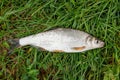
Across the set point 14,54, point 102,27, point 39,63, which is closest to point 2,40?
point 14,54

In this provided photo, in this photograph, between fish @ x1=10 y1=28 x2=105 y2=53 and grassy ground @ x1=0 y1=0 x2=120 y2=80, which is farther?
grassy ground @ x1=0 y1=0 x2=120 y2=80

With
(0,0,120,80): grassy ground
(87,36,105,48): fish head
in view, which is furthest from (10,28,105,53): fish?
(0,0,120,80): grassy ground

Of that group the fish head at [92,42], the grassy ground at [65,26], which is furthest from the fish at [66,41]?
the grassy ground at [65,26]

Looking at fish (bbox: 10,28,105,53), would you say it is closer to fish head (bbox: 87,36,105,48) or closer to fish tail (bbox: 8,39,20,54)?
fish head (bbox: 87,36,105,48)

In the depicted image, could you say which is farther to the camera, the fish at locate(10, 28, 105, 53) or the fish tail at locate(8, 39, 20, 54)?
the fish tail at locate(8, 39, 20, 54)

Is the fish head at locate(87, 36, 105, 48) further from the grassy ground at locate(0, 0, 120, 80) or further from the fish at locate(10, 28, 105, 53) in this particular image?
the grassy ground at locate(0, 0, 120, 80)

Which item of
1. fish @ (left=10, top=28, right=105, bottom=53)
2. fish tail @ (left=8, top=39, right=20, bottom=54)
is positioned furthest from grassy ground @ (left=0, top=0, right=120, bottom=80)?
fish @ (left=10, top=28, right=105, bottom=53)

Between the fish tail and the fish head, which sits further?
the fish tail
